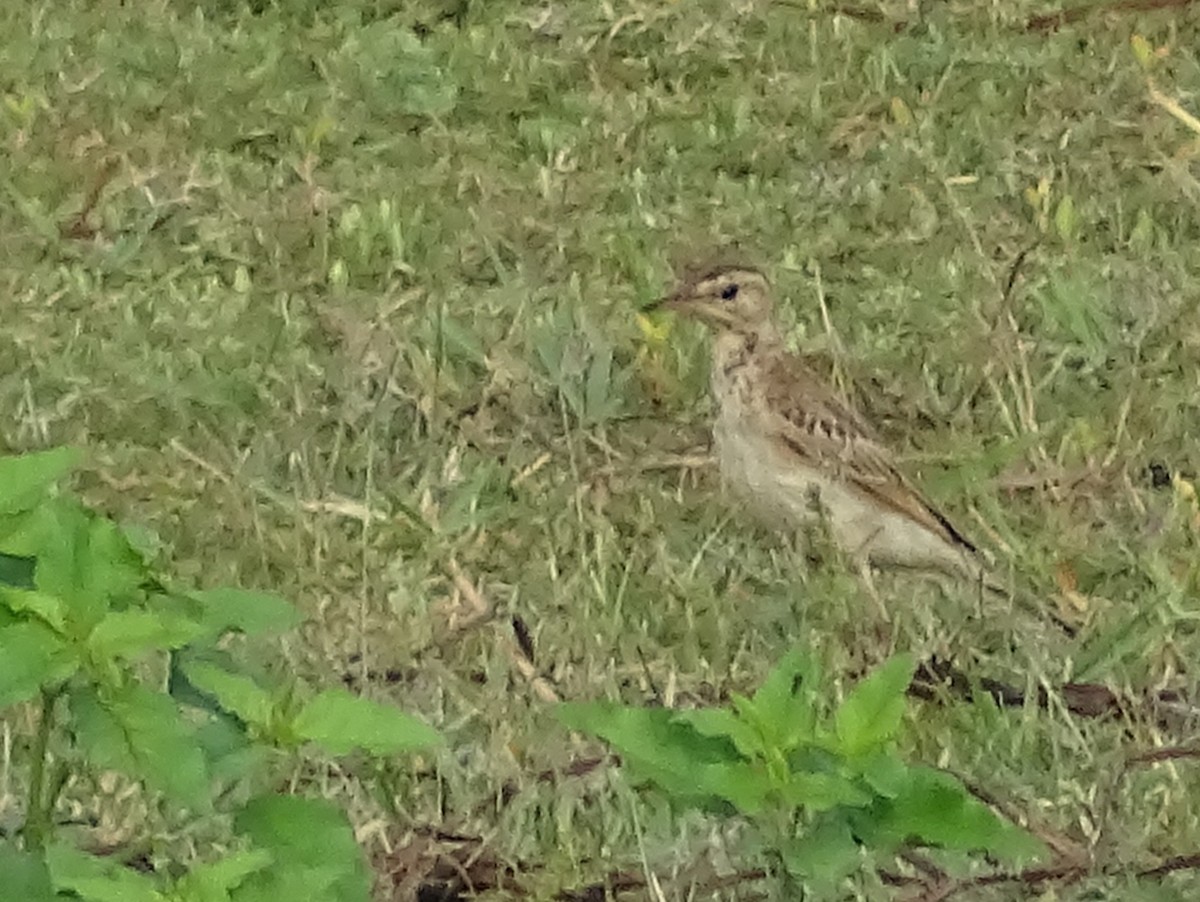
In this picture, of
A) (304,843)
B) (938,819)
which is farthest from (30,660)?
(938,819)

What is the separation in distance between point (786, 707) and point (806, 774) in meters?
0.09

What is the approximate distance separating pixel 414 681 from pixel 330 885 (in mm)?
1761

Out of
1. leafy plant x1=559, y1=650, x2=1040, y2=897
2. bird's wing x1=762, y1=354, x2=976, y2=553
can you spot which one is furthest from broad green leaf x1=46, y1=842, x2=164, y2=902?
bird's wing x1=762, y1=354, x2=976, y2=553

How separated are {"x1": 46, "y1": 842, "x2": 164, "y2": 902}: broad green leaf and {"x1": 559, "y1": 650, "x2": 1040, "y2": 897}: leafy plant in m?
0.53

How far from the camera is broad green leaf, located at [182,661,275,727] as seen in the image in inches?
105

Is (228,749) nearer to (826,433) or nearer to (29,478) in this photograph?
(29,478)

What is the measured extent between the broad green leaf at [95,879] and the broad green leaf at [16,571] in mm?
300

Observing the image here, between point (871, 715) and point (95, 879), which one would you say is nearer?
point (95, 879)

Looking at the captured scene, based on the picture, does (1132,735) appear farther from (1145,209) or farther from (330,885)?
(1145,209)

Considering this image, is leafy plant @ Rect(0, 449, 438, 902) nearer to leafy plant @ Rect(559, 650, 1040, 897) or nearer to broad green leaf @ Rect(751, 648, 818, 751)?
leafy plant @ Rect(559, 650, 1040, 897)

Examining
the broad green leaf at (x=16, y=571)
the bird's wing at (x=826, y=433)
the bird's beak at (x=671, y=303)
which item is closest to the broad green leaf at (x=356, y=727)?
the broad green leaf at (x=16, y=571)

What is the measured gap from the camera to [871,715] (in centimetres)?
279

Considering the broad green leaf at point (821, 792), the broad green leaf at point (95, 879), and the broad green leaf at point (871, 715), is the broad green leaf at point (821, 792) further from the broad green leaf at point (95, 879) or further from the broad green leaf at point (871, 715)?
the broad green leaf at point (95, 879)

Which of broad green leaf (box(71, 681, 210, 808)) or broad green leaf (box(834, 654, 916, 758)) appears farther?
broad green leaf (box(834, 654, 916, 758))
